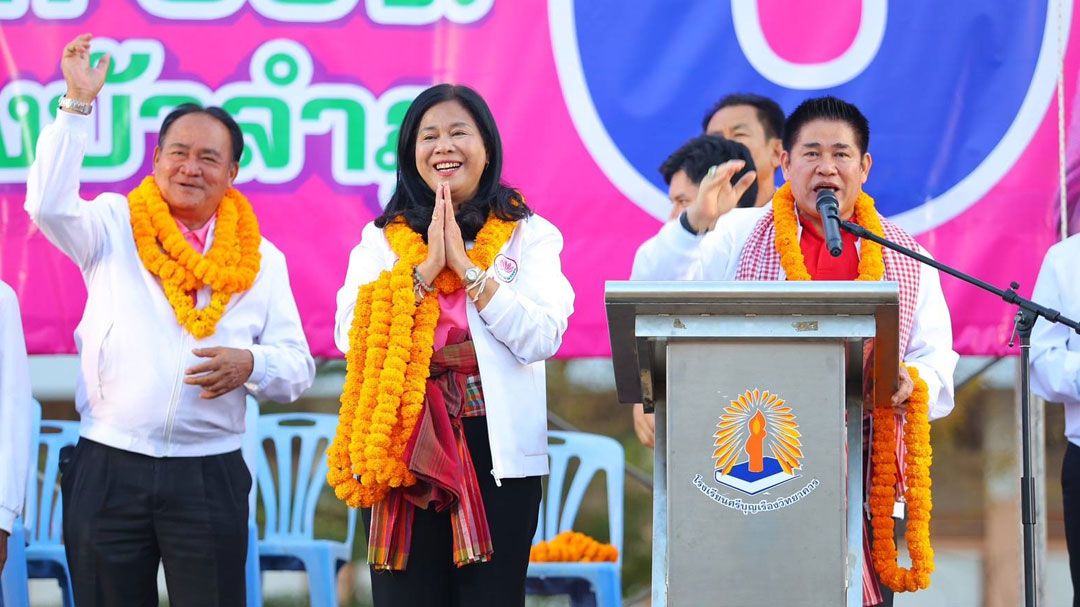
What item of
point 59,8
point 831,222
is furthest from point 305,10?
point 831,222

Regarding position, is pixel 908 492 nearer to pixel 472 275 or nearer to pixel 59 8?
pixel 472 275

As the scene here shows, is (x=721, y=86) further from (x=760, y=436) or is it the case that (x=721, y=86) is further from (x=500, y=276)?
(x=760, y=436)

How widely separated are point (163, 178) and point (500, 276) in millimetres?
1170

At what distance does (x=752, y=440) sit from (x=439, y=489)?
875 millimetres

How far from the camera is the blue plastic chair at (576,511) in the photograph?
442 cm

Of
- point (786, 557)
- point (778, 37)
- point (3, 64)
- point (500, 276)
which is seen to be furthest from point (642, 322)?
point (3, 64)

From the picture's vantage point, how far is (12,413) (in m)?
3.62

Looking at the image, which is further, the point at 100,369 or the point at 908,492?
the point at 100,369

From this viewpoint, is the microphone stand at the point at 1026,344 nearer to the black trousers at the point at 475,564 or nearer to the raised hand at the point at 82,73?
the black trousers at the point at 475,564

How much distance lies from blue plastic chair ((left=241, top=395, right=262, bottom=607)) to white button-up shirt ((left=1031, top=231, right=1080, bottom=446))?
2.43 m

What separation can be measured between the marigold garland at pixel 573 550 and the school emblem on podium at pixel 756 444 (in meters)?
2.08

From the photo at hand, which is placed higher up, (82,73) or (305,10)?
(305,10)

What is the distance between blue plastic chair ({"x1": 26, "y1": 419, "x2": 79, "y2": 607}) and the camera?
14.7 ft

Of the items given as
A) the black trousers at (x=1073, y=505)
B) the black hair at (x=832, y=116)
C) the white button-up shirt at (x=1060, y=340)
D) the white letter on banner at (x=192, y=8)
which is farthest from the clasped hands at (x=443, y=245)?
the black trousers at (x=1073, y=505)
